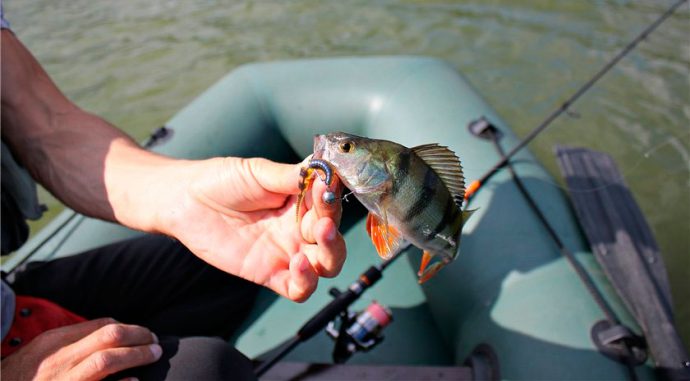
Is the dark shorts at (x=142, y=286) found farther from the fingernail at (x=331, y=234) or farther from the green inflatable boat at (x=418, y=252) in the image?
the fingernail at (x=331, y=234)

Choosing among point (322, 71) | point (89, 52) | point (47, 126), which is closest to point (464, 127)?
point (322, 71)

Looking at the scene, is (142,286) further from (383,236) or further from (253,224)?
(383,236)

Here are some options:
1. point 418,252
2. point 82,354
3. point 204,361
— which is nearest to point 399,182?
point 204,361

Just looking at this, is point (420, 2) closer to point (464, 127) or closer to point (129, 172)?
point (464, 127)

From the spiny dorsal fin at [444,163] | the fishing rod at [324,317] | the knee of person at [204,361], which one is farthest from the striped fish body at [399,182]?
the fishing rod at [324,317]

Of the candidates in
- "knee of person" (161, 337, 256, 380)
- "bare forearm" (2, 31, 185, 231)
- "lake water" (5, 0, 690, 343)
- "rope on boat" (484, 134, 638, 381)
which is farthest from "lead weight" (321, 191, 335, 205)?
"lake water" (5, 0, 690, 343)

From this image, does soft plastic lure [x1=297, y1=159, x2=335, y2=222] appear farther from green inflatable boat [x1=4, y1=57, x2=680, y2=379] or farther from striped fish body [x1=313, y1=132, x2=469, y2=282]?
green inflatable boat [x1=4, y1=57, x2=680, y2=379]
